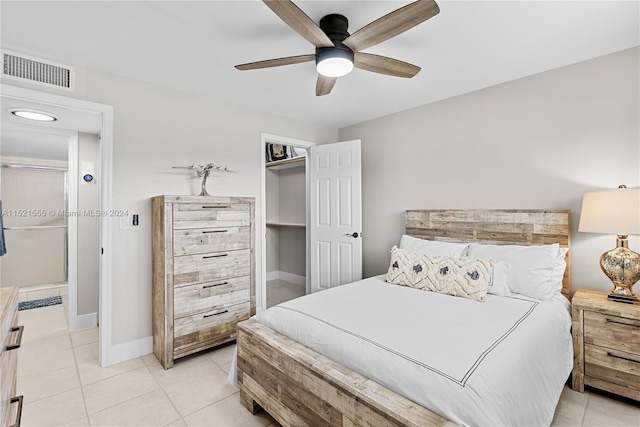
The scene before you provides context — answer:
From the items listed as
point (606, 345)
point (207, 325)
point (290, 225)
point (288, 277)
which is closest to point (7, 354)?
point (207, 325)

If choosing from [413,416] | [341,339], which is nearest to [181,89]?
[341,339]

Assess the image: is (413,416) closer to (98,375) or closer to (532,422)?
(532,422)

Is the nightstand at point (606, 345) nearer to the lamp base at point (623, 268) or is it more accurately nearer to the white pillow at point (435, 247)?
the lamp base at point (623, 268)

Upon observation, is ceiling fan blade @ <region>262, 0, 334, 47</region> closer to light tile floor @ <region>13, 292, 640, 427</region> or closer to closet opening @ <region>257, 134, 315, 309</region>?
light tile floor @ <region>13, 292, 640, 427</region>

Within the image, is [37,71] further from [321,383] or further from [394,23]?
[321,383]

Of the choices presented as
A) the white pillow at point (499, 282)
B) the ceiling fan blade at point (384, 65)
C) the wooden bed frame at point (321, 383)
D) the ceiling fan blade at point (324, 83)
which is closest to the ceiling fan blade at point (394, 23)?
the ceiling fan blade at point (384, 65)

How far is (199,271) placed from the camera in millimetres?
2666

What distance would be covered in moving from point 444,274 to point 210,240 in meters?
2.00

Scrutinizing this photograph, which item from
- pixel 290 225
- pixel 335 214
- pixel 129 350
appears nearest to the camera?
pixel 129 350

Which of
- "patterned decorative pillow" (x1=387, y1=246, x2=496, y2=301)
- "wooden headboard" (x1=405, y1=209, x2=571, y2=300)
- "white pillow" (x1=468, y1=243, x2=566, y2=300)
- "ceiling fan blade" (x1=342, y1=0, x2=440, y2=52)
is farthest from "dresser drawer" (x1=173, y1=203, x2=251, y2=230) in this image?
"white pillow" (x1=468, y1=243, x2=566, y2=300)

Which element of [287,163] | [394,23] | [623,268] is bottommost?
[623,268]

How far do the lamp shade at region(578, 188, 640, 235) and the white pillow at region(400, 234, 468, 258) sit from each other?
0.88 metres

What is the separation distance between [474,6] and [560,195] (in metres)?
1.73

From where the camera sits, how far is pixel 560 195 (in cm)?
254
